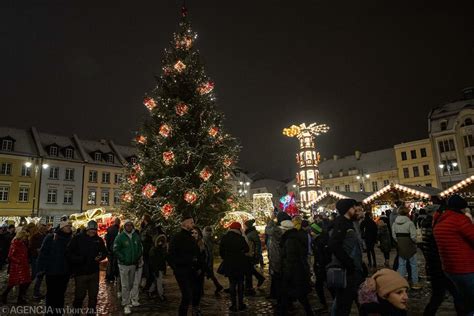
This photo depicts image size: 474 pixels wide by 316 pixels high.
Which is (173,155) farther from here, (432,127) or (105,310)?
(432,127)

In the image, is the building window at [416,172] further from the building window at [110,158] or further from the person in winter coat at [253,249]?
the person in winter coat at [253,249]

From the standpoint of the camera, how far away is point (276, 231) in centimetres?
790

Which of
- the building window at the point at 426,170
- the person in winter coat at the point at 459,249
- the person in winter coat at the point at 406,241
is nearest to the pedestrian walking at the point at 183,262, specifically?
the person in winter coat at the point at 459,249

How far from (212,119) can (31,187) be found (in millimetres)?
34228

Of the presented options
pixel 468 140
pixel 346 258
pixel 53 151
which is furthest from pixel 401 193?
pixel 53 151

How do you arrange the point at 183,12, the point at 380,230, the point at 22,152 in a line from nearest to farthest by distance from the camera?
the point at 380,230
the point at 183,12
the point at 22,152

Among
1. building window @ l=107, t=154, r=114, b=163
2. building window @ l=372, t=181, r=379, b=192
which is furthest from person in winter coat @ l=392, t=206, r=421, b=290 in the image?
building window @ l=372, t=181, r=379, b=192

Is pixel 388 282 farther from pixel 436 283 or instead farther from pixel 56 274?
pixel 56 274

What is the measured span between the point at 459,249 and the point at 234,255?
4.34 meters

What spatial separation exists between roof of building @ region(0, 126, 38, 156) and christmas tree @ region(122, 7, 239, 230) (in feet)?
102

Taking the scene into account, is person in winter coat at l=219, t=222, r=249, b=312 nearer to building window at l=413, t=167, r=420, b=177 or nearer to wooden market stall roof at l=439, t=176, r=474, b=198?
wooden market stall roof at l=439, t=176, r=474, b=198

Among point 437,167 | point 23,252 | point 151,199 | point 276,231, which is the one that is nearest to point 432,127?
point 437,167

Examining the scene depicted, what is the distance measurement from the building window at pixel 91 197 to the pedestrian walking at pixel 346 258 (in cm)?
4741

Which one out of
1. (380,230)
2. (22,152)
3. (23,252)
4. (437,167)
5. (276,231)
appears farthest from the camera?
(437,167)
